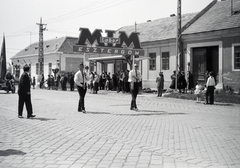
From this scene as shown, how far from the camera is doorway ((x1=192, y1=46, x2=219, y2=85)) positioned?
24.6 m

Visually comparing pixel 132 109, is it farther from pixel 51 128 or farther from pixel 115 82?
pixel 115 82

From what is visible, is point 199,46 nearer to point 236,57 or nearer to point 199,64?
point 199,64

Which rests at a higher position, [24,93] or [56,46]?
[56,46]

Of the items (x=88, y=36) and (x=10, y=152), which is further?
(x=88, y=36)

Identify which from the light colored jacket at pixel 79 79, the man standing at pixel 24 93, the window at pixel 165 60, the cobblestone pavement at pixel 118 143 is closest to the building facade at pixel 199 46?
the window at pixel 165 60

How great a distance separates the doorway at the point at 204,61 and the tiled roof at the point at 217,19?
159 centimetres

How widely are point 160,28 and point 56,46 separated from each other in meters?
25.7

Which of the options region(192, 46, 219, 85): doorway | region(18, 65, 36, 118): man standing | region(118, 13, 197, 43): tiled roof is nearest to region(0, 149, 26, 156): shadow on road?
region(18, 65, 36, 118): man standing

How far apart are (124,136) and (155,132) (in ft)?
3.09

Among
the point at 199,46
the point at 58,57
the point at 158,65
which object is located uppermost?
the point at 58,57

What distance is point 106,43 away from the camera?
943 inches

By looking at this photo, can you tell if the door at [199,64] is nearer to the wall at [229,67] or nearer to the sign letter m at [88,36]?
the wall at [229,67]

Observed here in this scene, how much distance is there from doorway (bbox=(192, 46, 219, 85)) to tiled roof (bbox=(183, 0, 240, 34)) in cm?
159

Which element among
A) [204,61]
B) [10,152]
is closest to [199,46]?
[204,61]
